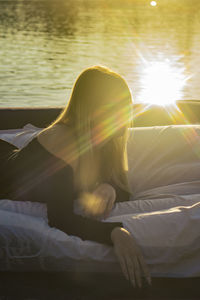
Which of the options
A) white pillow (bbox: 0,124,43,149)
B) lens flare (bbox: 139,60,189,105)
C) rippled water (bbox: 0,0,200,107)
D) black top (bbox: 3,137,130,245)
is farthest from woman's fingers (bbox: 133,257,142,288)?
lens flare (bbox: 139,60,189,105)

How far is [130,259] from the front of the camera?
135 cm

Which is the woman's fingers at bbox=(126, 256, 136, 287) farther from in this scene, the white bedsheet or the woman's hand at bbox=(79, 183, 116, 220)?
the woman's hand at bbox=(79, 183, 116, 220)

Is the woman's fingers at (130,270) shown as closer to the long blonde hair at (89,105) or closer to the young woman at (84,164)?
the young woman at (84,164)

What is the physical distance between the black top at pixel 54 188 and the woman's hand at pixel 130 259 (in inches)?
2.4

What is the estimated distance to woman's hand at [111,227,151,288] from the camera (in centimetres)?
134

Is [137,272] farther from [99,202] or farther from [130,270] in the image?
[99,202]

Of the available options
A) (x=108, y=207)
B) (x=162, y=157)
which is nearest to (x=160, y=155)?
(x=162, y=157)

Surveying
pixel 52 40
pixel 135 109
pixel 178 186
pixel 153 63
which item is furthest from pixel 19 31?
pixel 178 186

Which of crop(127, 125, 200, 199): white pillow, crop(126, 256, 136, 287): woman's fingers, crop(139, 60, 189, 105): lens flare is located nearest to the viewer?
crop(126, 256, 136, 287): woman's fingers

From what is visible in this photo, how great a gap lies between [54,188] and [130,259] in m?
0.34

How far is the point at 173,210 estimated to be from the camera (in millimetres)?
1517

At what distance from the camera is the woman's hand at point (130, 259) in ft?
4.39

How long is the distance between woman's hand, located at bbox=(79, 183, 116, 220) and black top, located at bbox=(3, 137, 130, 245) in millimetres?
59

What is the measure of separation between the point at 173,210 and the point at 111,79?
0.49 m
